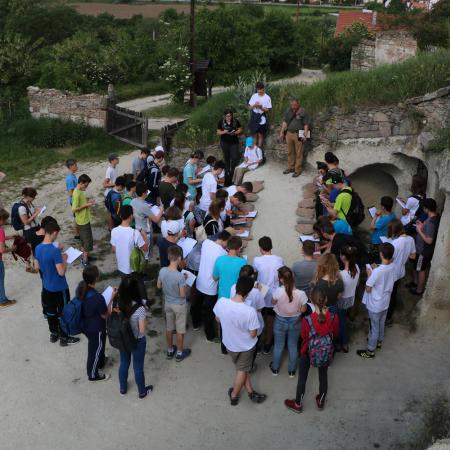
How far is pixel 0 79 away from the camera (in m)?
19.8

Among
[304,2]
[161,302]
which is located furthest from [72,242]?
[304,2]

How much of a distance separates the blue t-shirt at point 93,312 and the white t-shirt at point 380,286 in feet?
11.2

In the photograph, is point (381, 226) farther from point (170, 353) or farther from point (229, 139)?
point (229, 139)

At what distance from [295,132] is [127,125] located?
834cm

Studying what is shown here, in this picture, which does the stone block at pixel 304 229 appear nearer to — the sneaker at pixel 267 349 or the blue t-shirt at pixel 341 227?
the blue t-shirt at pixel 341 227

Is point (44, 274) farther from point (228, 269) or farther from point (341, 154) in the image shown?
point (341, 154)

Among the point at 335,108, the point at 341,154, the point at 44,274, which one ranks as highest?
the point at 335,108

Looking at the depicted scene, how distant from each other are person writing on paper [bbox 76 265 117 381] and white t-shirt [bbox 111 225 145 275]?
1130 millimetres

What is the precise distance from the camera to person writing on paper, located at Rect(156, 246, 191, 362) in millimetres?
6766

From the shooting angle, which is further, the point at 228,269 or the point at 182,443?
the point at 228,269

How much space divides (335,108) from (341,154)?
94 centimetres

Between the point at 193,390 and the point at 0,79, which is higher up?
the point at 0,79

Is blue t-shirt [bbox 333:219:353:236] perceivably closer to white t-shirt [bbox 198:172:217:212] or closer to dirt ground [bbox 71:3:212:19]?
white t-shirt [bbox 198:172:217:212]

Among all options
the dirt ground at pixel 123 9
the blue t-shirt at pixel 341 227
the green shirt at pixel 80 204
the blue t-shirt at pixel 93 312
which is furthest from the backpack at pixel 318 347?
the dirt ground at pixel 123 9
